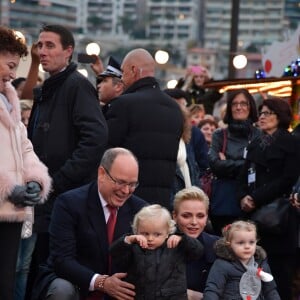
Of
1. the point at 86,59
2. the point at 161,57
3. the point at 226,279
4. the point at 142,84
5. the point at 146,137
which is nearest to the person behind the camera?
the point at 226,279

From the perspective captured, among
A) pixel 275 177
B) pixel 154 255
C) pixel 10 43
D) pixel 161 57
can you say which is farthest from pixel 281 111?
pixel 161 57

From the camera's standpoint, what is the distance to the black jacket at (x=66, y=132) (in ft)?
25.2

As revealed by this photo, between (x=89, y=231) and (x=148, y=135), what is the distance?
1312 millimetres

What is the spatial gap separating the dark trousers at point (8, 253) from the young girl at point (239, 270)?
1.38 meters

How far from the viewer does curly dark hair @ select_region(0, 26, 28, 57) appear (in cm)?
668

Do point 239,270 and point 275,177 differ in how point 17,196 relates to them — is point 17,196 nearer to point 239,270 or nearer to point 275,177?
point 239,270

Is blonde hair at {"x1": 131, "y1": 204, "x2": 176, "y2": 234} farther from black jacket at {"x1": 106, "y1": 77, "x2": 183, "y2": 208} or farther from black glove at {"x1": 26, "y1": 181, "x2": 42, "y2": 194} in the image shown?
black jacket at {"x1": 106, "y1": 77, "x2": 183, "y2": 208}

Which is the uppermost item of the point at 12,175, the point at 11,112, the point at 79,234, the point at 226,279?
the point at 11,112

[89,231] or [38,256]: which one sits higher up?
[89,231]

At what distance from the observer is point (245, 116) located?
32.9 feet

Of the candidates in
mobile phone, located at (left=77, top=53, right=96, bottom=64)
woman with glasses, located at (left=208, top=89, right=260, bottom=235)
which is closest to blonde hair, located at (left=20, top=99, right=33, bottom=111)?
mobile phone, located at (left=77, top=53, right=96, bottom=64)

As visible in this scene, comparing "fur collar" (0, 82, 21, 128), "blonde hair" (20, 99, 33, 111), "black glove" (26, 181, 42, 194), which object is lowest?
"black glove" (26, 181, 42, 194)

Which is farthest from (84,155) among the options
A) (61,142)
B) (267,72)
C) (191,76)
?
(267,72)

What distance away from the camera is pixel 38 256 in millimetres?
7828
